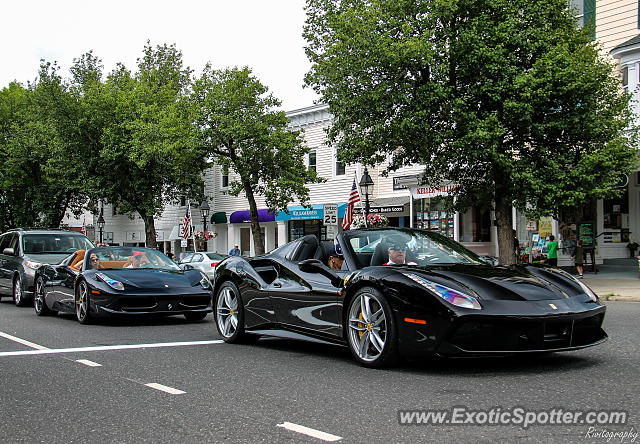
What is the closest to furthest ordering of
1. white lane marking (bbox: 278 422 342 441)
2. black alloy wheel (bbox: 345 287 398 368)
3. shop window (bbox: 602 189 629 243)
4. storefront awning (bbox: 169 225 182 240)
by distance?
white lane marking (bbox: 278 422 342 441), black alloy wheel (bbox: 345 287 398 368), shop window (bbox: 602 189 629 243), storefront awning (bbox: 169 225 182 240)

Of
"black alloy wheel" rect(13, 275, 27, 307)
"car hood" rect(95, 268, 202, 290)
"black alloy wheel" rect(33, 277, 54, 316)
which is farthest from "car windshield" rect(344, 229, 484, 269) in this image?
"black alloy wheel" rect(13, 275, 27, 307)

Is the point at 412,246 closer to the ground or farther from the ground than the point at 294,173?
closer to the ground

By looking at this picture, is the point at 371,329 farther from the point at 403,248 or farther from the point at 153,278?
the point at 153,278

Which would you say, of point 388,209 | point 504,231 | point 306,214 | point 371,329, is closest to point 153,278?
point 371,329

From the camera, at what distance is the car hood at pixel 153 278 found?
1130 cm

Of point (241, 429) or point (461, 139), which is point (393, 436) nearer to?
point (241, 429)

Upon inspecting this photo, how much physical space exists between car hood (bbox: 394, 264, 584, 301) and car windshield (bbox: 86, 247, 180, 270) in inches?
281

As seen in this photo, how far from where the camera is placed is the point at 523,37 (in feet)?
64.8

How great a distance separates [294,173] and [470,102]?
13.9 m

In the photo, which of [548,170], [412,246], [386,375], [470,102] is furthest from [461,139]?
[386,375]

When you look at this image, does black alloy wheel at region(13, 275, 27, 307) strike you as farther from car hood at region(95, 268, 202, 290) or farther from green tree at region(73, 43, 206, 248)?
green tree at region(73, 43, 206, 248)

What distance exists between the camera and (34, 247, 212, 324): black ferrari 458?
36.4 feet

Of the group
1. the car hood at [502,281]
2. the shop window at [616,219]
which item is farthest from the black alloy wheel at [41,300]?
the shop window at [616,219]

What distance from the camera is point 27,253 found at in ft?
55.4
